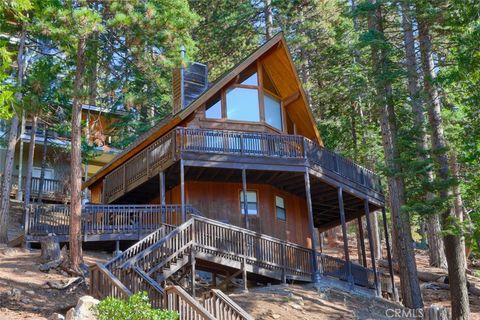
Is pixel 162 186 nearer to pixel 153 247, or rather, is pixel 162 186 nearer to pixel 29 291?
pixel 153 247

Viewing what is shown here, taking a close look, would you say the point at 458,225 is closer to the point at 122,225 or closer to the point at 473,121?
the point at 473,121

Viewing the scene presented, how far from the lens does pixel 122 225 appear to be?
61.4 feet

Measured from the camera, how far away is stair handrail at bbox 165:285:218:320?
9.80m

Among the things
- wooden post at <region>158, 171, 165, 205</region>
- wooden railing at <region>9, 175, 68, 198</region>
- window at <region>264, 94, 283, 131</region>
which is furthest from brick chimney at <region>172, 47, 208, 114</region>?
wooden railing at <region>9, 175, 68, 198</region>

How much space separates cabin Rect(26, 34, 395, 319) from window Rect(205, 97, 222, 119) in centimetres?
4

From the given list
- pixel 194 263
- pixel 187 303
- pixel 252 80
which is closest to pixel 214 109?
pixel 252 80

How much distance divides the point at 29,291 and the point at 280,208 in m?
11.2

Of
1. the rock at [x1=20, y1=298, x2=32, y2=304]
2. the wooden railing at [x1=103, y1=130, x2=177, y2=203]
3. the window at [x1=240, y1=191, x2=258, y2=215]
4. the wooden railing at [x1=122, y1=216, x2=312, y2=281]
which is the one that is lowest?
the rock at [x1=20, y1=298, x2=32, y2=304]

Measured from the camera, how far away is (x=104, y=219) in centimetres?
1872

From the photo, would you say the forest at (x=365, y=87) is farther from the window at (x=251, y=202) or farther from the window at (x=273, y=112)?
the window at (x=251, y=202)

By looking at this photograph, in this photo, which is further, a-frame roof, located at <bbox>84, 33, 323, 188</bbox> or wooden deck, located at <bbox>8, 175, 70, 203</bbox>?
wooden deck, located at <bbox>8, 175, 70, 203</bbox>

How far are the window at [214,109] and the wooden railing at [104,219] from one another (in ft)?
14.5

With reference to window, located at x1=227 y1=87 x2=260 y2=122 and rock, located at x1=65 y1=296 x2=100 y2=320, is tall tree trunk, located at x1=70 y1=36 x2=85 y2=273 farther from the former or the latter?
window, located at x1=227 y1=87 x2=260 y2=122

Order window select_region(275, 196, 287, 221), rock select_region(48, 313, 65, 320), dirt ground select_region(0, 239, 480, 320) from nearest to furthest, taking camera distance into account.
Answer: rock select_region(48, 313, 65, 320)
dirt ground select_region(0, 239, 480, 320)
window select_region(275, 196, 287, 221)
